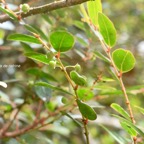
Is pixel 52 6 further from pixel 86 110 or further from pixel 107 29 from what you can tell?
pixel 86 110

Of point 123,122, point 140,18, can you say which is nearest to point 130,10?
point 140,18

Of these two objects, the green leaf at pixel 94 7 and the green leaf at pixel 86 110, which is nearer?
the green leaf at pixel 86 110

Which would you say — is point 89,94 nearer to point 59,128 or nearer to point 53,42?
point 53,42

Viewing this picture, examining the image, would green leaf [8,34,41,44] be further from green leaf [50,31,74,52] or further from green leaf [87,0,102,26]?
green leaf [87,0,102,26]

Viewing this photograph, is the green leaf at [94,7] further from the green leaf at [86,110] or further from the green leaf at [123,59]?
the green leaf at [86,110]

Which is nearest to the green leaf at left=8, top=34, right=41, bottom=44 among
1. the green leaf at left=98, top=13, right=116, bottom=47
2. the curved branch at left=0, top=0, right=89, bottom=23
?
the curved branch at left=0, top=0, right=89, bottom=23

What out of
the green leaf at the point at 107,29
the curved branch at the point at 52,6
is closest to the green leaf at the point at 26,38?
the curved branch at the point at 52,6

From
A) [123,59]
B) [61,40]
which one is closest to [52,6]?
[61,40]
